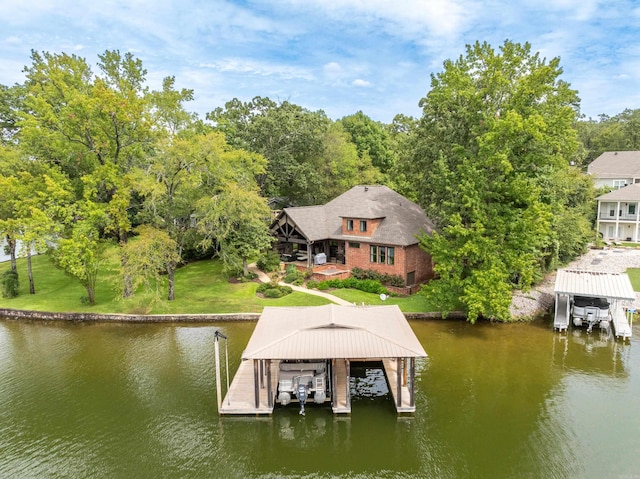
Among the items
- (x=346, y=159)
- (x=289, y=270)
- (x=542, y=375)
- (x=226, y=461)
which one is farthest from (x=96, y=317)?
(x=346, y=159)

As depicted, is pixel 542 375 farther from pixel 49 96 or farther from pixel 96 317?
pixel 49 96

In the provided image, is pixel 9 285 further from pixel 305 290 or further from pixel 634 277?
pixel 634 277

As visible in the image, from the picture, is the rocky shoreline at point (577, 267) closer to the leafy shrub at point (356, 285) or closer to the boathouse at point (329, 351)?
the leafy shrub at point (356, 285)

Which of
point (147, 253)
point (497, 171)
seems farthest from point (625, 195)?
point (147, 253)

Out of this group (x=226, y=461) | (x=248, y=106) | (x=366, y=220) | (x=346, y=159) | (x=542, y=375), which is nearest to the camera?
(x=226, y=461)

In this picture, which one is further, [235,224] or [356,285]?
[235,224]

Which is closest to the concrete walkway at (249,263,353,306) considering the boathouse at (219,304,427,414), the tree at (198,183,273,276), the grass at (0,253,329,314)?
the grass at (0,253,329,314)
